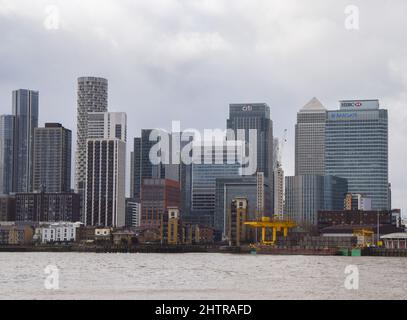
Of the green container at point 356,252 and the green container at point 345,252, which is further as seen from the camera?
the green container at point 356,252

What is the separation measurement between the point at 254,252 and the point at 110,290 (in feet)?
414

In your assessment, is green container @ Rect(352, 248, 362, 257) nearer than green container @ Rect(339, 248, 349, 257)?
No

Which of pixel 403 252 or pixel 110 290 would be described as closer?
pixel 110 290

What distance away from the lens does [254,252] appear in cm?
18338

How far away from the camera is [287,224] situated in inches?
7470

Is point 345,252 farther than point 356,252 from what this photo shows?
No
